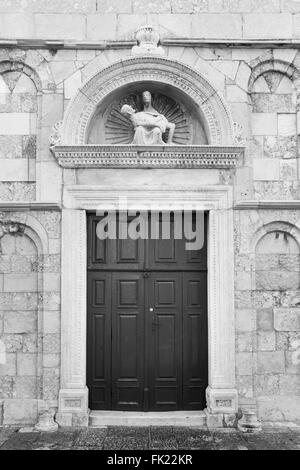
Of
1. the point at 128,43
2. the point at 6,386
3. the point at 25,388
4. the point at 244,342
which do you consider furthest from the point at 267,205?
the point at 6,386

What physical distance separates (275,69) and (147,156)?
214 centimetres

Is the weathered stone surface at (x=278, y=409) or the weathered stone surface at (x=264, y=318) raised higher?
the weathered stone surface at (x=264, y=318)

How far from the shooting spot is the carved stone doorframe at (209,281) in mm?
5941

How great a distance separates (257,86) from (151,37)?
62.3 inches

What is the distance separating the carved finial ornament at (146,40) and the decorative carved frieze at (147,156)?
51.0 inches

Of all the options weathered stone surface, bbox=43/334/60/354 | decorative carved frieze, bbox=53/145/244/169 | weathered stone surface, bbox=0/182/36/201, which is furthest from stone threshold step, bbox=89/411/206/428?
decorative carved frieze, bbox=53/145/244/169

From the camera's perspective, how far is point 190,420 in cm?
601

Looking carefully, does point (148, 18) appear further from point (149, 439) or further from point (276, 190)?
point (149, 439)

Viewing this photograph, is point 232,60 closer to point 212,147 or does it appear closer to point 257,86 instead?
point 257,86

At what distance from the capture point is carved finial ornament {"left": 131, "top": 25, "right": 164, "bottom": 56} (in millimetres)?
6121

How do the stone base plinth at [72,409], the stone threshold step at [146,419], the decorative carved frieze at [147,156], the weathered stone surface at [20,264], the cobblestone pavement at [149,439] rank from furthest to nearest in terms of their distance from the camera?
the weathered stone surface at [20,264], the decorative carved frieze at [147,156], the stone threshold step at [146,419], the stone base plinth at [72,409], the cobblestone pavement at [149,439]

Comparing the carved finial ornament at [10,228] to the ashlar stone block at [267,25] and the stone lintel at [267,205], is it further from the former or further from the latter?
the ashlar stone block at [267,25]

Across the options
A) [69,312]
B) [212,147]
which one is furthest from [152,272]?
[212,147]

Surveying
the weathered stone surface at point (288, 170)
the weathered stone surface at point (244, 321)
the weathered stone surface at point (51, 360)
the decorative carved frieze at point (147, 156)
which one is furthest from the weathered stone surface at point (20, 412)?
the weathered stone surface at point (288, 170)
